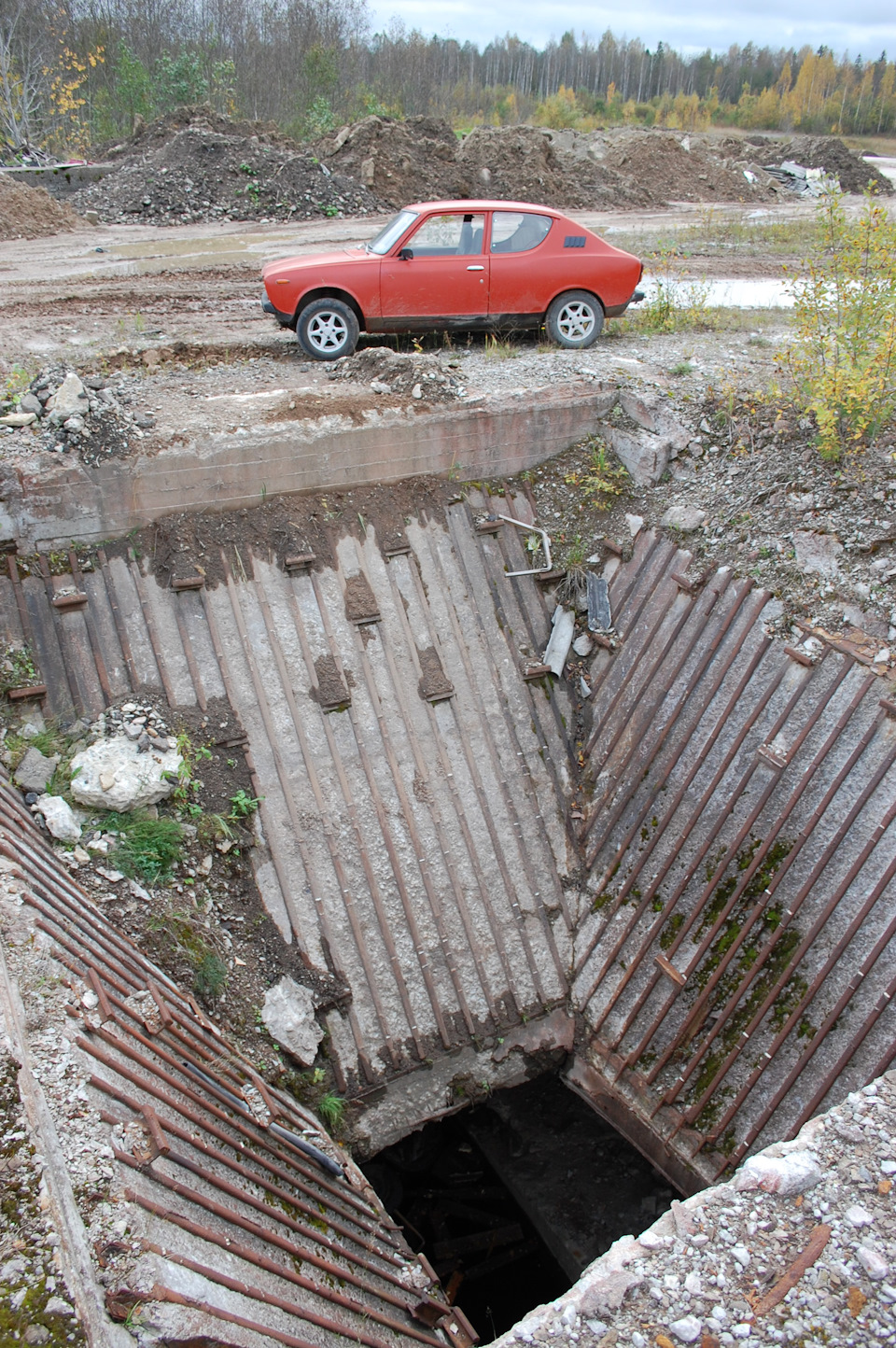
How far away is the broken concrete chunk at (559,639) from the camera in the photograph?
768 cm

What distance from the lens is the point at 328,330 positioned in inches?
354

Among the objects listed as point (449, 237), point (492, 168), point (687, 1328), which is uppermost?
point (492, 168)

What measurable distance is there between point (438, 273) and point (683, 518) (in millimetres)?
3720

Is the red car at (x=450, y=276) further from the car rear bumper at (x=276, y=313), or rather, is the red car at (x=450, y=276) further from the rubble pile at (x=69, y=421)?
the rubble pile at (x=69, y=421)

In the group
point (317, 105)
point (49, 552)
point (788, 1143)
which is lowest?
point (788, 1143)

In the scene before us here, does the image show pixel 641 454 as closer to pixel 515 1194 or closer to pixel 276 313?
pixel 276 313

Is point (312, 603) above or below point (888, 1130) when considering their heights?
above

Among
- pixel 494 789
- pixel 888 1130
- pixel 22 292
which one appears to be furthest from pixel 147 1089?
pixel 22 292

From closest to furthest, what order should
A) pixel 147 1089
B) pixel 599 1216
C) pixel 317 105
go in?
1. pixel 147 1089
2. pixel 599 1216
3. pixel 317 105

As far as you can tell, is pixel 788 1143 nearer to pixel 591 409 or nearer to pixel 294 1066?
pixel 294 1066

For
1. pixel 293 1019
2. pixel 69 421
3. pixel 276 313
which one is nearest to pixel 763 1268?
pixel 293 1019

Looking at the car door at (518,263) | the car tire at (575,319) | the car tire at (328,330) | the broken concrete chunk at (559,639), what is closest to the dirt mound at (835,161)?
the car tire at (575,319)

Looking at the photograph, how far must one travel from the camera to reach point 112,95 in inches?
1084

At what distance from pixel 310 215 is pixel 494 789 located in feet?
50.5
